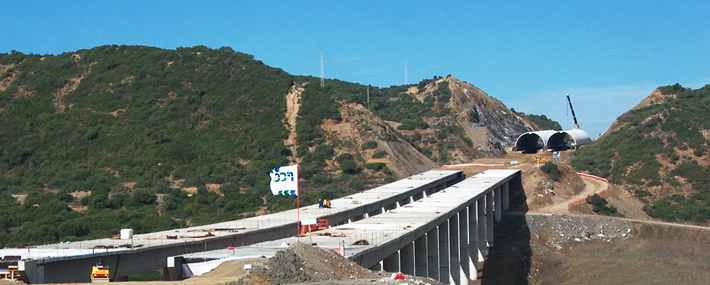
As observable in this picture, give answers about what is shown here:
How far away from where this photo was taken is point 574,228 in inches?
2335

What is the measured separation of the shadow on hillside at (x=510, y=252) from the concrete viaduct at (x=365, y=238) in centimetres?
107

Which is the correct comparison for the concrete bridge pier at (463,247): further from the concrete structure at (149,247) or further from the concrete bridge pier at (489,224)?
the concrete bridge pier at (489,224)

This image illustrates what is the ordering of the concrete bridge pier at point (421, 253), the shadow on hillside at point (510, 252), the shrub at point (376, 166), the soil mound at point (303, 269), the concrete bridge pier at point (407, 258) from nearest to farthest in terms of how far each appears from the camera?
the soil mound at point (303, 269)
the concrete bridge pier at point (407, 258)
the concrete bridge pier at point (421, 253)
the shadow on hillside at point (510, 252)
the shrub at point (376, 166)

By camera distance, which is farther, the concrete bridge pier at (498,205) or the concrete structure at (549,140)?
the concrete structure at (549,140)

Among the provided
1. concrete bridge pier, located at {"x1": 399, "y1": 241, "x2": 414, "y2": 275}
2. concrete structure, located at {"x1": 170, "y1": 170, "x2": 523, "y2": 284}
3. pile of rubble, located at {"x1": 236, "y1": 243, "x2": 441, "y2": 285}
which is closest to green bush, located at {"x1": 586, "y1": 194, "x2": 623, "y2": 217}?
concrete structure, located at {"x1": 170, "y1": 170, "x2": 523, "y2": 284}

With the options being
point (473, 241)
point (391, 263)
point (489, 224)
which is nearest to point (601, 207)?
point (489, 224)

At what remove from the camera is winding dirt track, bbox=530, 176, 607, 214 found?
6481 cm

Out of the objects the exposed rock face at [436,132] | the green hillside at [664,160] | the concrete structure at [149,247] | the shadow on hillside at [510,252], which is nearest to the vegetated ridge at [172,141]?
the exposed rock face at [436,132]

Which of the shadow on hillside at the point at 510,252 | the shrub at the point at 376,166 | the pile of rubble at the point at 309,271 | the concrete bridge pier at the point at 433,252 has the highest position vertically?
the shrub at the point at 376,166

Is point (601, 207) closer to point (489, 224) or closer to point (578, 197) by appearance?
point (578, 197)

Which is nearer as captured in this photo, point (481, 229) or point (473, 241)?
point (473, 241)

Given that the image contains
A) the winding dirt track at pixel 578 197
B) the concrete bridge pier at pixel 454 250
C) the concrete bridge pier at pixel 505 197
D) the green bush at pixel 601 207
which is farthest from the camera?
the concrete bridge pier at pixel 505 197

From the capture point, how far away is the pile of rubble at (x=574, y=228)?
5788 centimetres

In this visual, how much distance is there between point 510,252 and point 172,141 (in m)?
42.1
